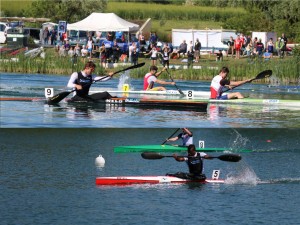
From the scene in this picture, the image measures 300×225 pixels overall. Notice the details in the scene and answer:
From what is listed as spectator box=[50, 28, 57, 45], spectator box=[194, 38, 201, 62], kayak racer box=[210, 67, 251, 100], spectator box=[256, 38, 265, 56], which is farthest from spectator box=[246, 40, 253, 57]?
kayak racer box=[210, 67, 251, 100]

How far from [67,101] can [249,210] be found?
14.2 m

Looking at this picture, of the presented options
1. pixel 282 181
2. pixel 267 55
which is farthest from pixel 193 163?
pixel 267 55

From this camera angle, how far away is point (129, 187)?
2044 cm

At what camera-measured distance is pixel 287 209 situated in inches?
748

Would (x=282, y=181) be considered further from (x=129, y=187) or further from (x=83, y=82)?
(x=83, y=82)

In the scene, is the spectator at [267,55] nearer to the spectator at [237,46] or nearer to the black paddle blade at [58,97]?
the spectator at [237,46]

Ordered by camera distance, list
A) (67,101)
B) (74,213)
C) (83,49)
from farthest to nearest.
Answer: (83,49) < (67,101) < (74,213)

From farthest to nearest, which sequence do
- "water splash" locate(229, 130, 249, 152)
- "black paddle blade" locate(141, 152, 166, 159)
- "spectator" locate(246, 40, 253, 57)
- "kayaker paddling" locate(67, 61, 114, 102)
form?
"spectator" locate(246, 40, 253, 57)
"kayaker paddling" locate(67, 61, 114, 102)
"water splash" locate(229, 130, 249, 152)
"black paddle blade" locate(141, 152, 166, 159)

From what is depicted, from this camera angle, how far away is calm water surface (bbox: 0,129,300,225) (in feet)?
59.9

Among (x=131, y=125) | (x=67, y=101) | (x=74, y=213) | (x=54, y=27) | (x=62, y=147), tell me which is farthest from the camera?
(x=54, y=27)

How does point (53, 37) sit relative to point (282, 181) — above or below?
above

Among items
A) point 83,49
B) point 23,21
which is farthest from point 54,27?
point 83,49

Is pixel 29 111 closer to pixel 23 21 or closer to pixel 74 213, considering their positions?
pixel 74 213

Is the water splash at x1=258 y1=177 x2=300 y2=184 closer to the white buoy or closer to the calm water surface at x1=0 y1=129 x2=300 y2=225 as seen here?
the calm water surface at x1=0 y1=129 x2=300 y2=225
